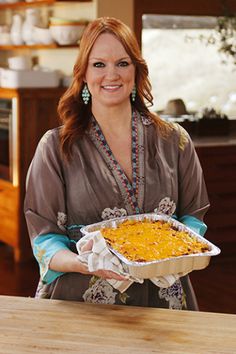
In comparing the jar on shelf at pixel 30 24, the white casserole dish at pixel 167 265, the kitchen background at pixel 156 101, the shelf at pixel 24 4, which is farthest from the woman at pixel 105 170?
the jar on shelf at pixel 30 24

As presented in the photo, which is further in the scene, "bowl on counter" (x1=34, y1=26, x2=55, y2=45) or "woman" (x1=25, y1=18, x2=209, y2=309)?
"bowl on counter" (x1=34, y1=26, x2=55, y2=45)

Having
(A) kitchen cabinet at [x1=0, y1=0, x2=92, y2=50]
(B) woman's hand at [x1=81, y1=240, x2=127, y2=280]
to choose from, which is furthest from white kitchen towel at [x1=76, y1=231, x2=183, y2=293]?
(A) kitchen cabinet at [x1=0, y1=0, x2=92, y2=50]

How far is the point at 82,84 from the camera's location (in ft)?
8.01

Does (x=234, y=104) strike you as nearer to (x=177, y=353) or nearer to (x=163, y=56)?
(x=163, y=56)

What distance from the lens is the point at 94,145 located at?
2461mm

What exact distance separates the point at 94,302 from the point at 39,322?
37 centimetres

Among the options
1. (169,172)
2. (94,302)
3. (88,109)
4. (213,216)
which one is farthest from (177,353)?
(213,216)

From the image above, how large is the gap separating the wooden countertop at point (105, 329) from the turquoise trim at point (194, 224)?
1.25 ft

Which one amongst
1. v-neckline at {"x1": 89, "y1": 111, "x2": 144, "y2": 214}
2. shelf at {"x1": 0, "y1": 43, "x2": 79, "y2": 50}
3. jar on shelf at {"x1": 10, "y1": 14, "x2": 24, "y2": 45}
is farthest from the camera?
jar on shelf at {"x1": 10, "y1": 14, "x2": 24, "y2": 45}

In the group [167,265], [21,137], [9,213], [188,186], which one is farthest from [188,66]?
[167,265]

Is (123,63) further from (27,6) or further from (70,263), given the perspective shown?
(27,6)

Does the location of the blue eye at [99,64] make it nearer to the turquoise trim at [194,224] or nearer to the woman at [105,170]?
the woman at [105,170]

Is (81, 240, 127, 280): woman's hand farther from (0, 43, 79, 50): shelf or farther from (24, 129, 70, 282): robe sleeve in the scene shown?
(0, 43, 79, 50): shelf

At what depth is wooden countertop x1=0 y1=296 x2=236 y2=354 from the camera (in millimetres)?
1874
